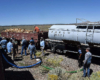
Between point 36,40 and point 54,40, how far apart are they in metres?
2.17

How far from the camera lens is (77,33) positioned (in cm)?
866

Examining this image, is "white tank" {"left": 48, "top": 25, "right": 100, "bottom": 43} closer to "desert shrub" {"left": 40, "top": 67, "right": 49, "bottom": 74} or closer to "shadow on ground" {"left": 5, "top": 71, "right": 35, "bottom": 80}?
"desert shrub" {"left": 40, "top": 67, "right": 49, "bottom": 74}

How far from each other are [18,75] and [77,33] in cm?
574

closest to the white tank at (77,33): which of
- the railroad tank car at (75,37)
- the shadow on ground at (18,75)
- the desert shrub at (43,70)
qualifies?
the railroad tank car at (75,37)

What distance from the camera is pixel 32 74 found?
6.34 m

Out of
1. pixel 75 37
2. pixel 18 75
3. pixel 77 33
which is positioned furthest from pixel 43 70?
pixel 77 33

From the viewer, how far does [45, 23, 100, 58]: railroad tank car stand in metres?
7.89

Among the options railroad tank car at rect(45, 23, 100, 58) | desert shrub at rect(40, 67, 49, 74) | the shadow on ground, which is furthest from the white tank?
the shadow on ground

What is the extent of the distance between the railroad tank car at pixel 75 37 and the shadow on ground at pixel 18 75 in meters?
4.15

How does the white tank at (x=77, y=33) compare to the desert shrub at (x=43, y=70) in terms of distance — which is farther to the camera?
the white tank at (x=77, y=33)

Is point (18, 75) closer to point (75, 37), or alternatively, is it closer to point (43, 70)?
point (43, 70)

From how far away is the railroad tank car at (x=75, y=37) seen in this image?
25.9 ft

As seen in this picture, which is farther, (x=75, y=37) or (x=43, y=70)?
(x=75, y=37)

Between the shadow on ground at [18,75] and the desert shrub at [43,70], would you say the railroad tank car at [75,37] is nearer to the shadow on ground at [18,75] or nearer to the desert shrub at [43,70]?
the desert shrub at [43,70]
